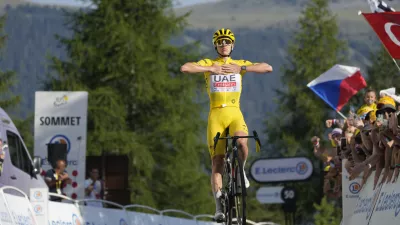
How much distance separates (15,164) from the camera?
2009 centimetres

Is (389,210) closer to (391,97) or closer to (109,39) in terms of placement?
(391,97)

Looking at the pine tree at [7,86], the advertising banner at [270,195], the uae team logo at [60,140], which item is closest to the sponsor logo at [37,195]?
the uae team logo at [60,140]

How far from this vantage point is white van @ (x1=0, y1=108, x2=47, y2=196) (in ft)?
64.1

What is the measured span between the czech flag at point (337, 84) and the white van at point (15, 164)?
23.0ft

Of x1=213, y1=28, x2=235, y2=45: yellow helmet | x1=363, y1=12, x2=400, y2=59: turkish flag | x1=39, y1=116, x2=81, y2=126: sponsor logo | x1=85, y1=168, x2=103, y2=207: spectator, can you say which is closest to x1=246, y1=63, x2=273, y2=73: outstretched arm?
x1=213, y1=28, x2=235, y2=45: yellow helmet

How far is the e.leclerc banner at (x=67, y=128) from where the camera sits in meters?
25.6

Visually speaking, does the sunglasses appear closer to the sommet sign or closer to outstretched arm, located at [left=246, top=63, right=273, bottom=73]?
outstretched arm, located at [left=246, top=63, right=273, bottom=73]

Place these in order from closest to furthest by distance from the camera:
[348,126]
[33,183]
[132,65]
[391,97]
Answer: [391,97], [348,126], [33,183], [132,65]

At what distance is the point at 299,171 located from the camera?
31453 mm

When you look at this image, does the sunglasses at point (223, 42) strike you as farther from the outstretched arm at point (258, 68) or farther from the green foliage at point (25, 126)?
the green foliage at point (25, 126)

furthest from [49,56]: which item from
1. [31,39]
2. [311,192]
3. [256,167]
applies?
[31,39]

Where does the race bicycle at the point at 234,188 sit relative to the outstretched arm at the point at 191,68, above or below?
below

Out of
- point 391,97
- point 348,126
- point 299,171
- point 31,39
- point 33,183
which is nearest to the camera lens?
point 391,97

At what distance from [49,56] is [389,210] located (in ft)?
138
